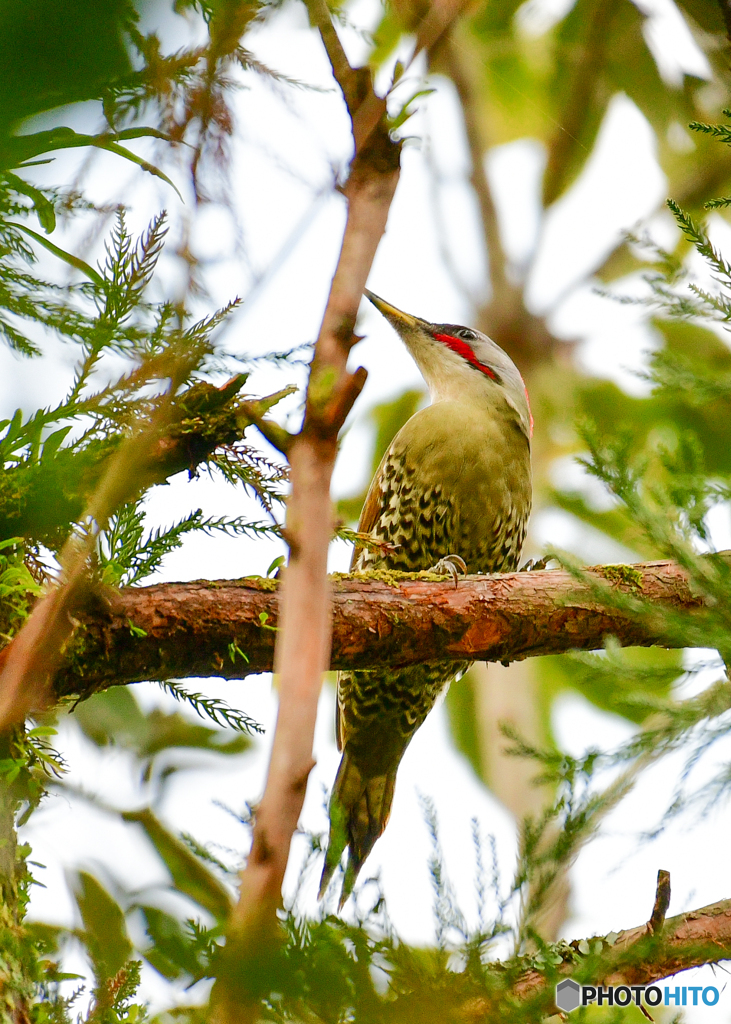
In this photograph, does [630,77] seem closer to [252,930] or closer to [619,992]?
[619,992]

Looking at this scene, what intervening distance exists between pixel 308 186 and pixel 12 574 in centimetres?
117

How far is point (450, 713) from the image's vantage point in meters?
7.57

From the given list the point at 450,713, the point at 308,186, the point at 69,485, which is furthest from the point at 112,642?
the point at 450,713

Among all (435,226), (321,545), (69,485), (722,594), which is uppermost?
(435,226)

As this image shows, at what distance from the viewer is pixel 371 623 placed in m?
2.90

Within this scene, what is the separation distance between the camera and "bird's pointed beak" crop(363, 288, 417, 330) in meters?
5.18

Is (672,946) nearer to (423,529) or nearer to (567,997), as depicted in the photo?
(567,997)

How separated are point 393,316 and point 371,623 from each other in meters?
2.66

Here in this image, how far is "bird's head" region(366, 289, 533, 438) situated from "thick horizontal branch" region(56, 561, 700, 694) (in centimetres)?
154

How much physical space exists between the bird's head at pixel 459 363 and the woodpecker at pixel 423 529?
0.05 meters

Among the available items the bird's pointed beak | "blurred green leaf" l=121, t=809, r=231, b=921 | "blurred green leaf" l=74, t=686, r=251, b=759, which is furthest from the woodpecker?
"blurred green leaf" l=121, t=809, r=231, b=921

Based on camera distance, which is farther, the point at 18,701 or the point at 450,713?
the point at 450,713

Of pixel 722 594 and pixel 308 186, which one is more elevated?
pixel 308 186

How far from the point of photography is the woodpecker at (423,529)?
4.25m
